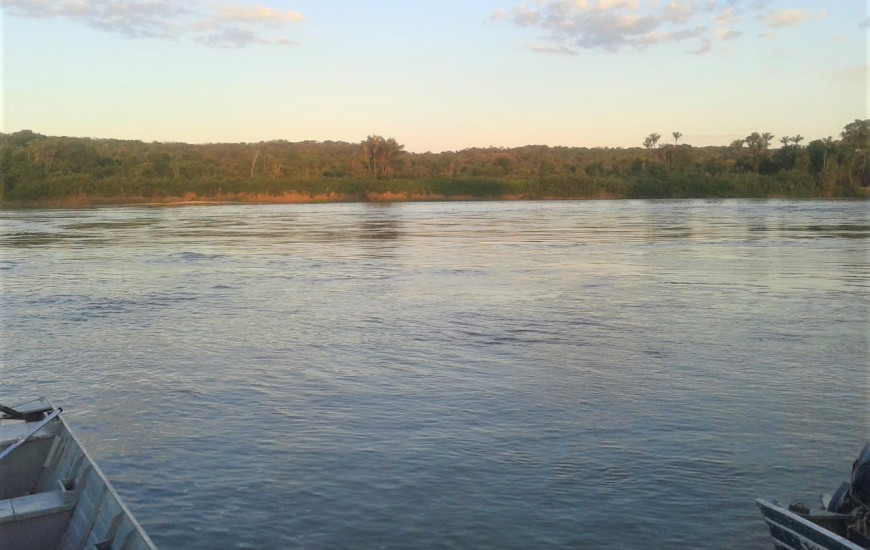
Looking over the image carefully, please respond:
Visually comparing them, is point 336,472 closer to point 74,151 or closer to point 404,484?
point 404,484

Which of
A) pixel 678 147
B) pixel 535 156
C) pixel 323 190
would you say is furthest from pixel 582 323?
pixel 535 156

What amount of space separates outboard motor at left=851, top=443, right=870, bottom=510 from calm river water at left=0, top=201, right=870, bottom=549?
1.36 meters

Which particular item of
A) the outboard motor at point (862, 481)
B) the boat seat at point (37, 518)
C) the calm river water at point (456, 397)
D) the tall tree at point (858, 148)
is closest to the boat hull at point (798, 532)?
the outboard motor at point (862, 481)

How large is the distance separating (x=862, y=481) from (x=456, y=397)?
5.45 metres

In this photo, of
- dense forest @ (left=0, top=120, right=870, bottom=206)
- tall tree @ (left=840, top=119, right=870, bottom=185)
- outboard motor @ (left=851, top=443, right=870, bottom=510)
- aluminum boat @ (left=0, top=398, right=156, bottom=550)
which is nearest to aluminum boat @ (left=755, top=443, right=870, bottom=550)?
outboard motor @ (left=851, top=443, right=870, bottom=510)

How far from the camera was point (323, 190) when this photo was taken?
312ft

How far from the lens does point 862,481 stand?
5.18 m

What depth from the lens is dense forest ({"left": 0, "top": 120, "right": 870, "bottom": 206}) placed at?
88.6 meters

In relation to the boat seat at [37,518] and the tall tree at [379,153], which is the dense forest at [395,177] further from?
the boat seat at [37,518]

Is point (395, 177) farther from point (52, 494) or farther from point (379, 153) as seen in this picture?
point (52, 494)

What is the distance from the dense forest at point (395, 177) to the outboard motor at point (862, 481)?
88389 millimetres

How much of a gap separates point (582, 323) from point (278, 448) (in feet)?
24.5

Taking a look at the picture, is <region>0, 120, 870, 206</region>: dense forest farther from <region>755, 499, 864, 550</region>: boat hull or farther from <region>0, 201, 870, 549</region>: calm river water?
<region>755, 499, 864, 550</region>: boat hull

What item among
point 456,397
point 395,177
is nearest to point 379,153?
point 395,177
